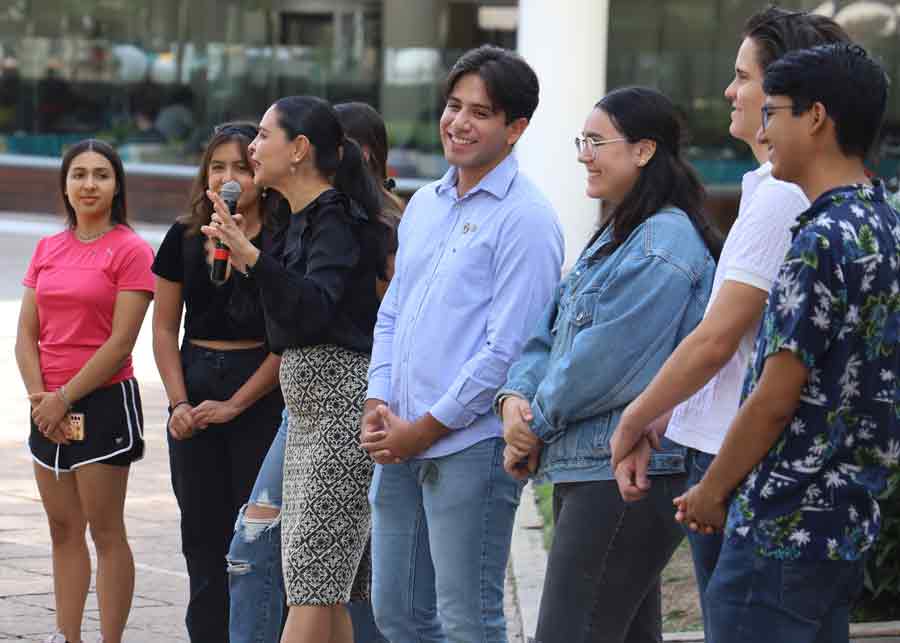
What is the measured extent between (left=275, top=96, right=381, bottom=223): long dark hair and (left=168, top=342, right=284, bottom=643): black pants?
2.32 ft

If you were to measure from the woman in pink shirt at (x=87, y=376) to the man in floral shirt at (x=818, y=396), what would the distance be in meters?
3.07

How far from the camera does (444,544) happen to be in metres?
4.19

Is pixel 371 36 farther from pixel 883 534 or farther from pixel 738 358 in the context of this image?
pixel 738 358

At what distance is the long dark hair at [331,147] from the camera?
476cm

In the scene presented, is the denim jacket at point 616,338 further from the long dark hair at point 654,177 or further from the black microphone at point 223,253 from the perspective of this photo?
the black microphone at point 223,253

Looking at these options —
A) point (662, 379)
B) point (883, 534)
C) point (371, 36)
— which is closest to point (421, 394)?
point (662, 379)

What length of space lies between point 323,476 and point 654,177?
1381mm

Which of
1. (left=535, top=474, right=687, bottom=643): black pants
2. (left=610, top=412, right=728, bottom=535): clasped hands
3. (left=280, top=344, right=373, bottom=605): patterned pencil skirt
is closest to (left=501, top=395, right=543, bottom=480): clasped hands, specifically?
(left=535, top=474, right=687, bottom=643): black pants

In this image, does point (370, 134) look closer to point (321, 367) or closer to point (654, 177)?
point (321, 367)

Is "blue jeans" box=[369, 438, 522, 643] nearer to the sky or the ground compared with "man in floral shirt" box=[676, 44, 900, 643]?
nearer to the ground

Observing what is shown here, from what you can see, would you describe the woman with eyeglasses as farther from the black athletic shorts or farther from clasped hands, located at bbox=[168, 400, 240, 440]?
the black athletic shorts

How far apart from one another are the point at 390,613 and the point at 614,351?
1043mm

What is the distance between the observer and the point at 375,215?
491 centimetres

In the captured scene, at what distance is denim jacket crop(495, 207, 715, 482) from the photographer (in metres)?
3.87
